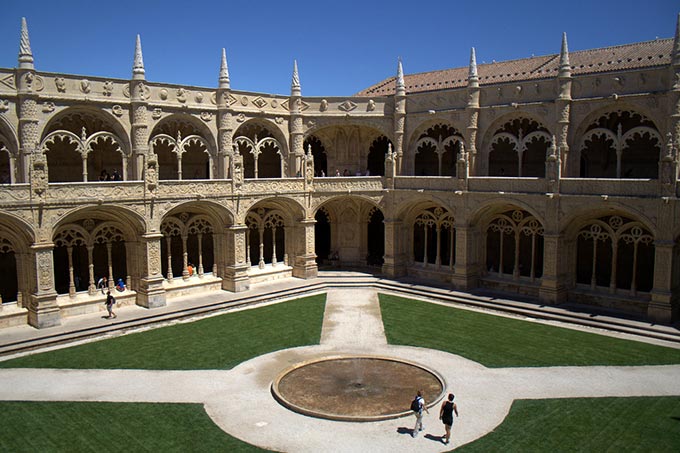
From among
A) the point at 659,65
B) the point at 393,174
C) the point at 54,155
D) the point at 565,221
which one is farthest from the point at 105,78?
the point at 659,65

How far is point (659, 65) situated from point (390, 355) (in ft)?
65.3

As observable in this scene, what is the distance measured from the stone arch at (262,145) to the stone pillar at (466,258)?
11.7m

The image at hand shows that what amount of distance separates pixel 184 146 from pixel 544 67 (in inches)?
850

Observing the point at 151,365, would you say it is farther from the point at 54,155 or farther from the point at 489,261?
the point at 489,261

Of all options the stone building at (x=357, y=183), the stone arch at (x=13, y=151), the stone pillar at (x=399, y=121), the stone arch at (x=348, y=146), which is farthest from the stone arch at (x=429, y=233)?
the stone arch at (x=13, y=151)

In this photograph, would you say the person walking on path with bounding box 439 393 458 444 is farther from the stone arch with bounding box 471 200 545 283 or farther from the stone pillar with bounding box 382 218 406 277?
the stone pillar with bounding box 382 218 406 277

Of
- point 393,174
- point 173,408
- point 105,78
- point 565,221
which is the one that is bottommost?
point 173,408

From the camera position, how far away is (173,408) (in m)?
18.5

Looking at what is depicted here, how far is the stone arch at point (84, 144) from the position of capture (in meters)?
29.1

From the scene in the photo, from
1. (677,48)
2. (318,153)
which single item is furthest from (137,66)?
(677,48)

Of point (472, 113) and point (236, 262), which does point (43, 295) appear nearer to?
point (236, 262)

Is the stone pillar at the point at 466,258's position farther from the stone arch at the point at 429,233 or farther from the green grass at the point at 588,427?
the green grass at the point at 588,427

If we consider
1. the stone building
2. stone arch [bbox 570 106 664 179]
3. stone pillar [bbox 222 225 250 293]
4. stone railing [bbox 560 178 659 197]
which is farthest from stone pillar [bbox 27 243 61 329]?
stone arch [bbox 570 106 664 179]

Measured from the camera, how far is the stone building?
2717 centimetres
